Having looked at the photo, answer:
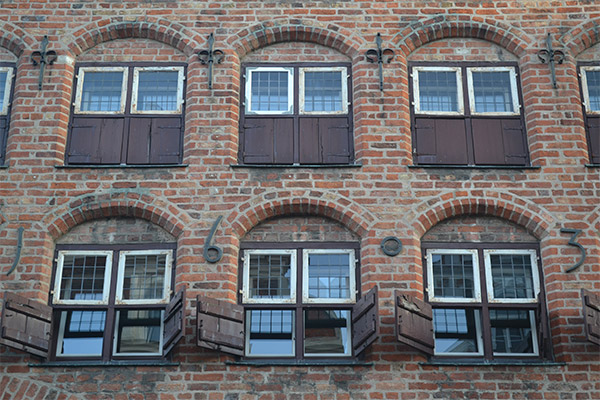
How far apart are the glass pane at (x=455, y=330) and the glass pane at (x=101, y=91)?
533 centimetres

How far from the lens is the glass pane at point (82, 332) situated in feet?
40.9

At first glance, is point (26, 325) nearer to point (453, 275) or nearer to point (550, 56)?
point (453, 275)

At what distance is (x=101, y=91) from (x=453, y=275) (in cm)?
557

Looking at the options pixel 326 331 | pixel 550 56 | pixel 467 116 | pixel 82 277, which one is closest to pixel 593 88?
pixel 550 56

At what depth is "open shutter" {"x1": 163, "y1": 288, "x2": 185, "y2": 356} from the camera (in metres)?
11.8

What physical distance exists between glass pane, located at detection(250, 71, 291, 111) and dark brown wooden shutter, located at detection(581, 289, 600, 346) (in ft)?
15.8

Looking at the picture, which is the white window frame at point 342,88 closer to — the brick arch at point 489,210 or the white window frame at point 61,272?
the brick arch at point 489,210

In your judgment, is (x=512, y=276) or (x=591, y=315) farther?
(x=512, y=276)

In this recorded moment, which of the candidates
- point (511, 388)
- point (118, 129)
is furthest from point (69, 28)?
point (511, 388)

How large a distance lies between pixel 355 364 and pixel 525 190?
3.36 meters

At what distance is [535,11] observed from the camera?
47.6 ft

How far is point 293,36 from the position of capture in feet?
47.3

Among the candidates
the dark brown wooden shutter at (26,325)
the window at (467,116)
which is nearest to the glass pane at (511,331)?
the window at (467,116)

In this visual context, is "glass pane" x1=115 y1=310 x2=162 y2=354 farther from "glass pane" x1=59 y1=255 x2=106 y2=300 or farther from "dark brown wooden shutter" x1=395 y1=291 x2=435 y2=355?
"dark brown wooden shutter" x1=395 y1=291 x2=435 y2=355
